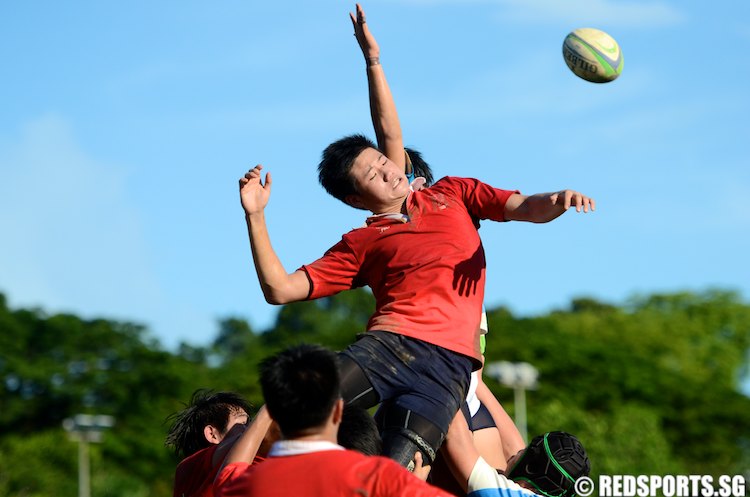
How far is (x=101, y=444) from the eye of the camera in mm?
65812

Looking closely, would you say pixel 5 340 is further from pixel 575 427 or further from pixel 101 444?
pixel 575 427

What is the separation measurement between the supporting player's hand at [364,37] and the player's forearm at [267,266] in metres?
1.75

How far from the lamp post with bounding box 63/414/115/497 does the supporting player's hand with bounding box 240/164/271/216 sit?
50178 mm

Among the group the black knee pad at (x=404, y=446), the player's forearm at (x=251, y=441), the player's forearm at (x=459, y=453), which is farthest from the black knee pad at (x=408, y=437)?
the player's forearm at (x=251, y=441)

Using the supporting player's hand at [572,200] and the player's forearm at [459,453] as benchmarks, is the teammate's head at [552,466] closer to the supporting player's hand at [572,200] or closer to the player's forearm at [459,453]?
the player's forearm at [459,453]

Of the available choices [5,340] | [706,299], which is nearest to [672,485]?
[5,340]

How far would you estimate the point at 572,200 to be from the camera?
6.64m

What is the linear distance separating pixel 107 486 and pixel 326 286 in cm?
5163

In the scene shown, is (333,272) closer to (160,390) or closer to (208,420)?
(208,420)

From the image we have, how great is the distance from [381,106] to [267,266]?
163 cm

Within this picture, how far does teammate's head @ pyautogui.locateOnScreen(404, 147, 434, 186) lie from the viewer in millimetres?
8617

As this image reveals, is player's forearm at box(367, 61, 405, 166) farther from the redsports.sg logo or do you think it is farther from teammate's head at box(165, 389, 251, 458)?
the redsports.sg logo

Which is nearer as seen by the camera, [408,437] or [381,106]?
[408,437]

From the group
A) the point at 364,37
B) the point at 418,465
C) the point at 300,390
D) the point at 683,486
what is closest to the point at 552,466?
the point at 418,465
